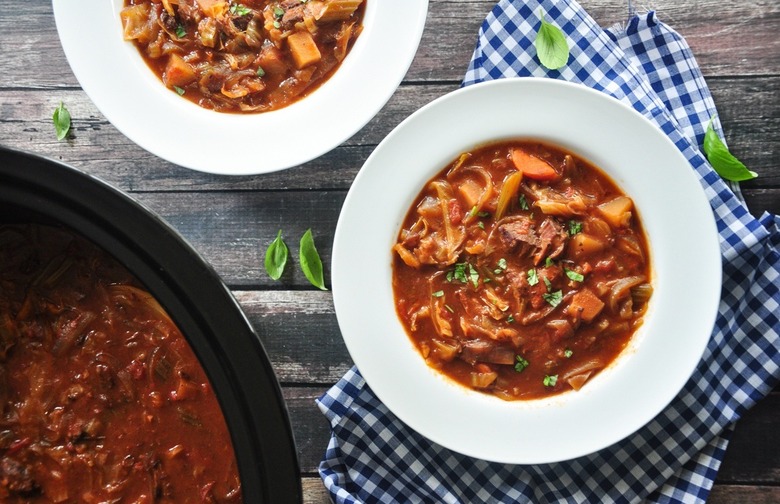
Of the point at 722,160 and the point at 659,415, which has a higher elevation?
the point at 722,160

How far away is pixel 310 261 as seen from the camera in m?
3.52

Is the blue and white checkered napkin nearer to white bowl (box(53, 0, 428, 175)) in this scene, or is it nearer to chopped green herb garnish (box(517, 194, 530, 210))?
white bowl (box(53, 0, 428, 175))

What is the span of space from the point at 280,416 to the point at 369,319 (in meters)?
0.87

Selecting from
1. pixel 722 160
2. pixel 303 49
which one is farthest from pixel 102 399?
pixel 722 160

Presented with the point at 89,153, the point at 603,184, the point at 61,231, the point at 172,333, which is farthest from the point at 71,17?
the point at 603,184

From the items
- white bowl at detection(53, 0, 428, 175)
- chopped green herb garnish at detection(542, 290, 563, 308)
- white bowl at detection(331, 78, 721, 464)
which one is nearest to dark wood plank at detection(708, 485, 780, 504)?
white bowl at detection(331, 78, 721, 464)

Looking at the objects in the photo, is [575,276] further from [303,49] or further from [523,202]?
[303,49]

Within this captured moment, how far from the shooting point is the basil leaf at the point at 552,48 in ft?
10.9

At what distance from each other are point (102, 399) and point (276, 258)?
0.97m

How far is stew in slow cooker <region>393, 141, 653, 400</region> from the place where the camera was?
3178mm

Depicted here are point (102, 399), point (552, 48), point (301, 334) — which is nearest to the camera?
point (102, 399)

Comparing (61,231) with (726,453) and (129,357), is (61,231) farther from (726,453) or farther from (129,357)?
(726,453)

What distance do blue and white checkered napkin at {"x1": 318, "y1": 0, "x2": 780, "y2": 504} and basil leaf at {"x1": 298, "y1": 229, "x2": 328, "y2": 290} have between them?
45 cm

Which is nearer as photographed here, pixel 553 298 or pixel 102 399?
pixel 102 399
